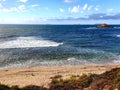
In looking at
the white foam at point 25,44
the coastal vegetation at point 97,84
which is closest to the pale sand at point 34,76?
the coastal vegetation at point 97,84

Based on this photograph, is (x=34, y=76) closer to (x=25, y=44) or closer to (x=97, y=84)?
(x=97, y=84)

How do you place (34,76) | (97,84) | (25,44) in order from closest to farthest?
(97,84), (34,76), (25,44)

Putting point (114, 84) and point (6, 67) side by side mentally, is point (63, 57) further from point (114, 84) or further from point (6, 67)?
point (114, 84)

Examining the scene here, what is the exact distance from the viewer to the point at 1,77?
20.2 m

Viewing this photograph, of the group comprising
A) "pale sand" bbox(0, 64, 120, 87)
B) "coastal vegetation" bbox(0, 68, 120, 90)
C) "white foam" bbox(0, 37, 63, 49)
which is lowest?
"white foam" bbox(0, 37, 63, 49)

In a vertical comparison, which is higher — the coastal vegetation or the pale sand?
the coastal vegetation

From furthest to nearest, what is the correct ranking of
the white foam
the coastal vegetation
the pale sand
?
the white foam < the pale sand < the coastal vegetation

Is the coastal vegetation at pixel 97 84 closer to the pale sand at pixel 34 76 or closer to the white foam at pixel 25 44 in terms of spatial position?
the pale sand at pixel 34 76

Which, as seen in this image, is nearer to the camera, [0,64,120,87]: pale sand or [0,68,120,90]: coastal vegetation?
[0,68,120,90]: coastal vegetation

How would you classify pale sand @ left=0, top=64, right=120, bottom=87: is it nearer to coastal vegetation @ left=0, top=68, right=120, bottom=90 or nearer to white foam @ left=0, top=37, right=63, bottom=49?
coastal vegetation @ left=0, top=68, right=120, bottom=90

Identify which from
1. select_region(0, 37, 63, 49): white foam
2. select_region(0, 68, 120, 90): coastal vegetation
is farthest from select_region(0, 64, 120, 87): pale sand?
select_region(0, 37, 63, 49): white foam

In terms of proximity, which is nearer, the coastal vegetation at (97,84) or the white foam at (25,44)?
the coastal vegetation at (97,84)

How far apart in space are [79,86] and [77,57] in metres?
17.8

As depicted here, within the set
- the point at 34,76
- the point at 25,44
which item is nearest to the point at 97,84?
the point at 34,76
